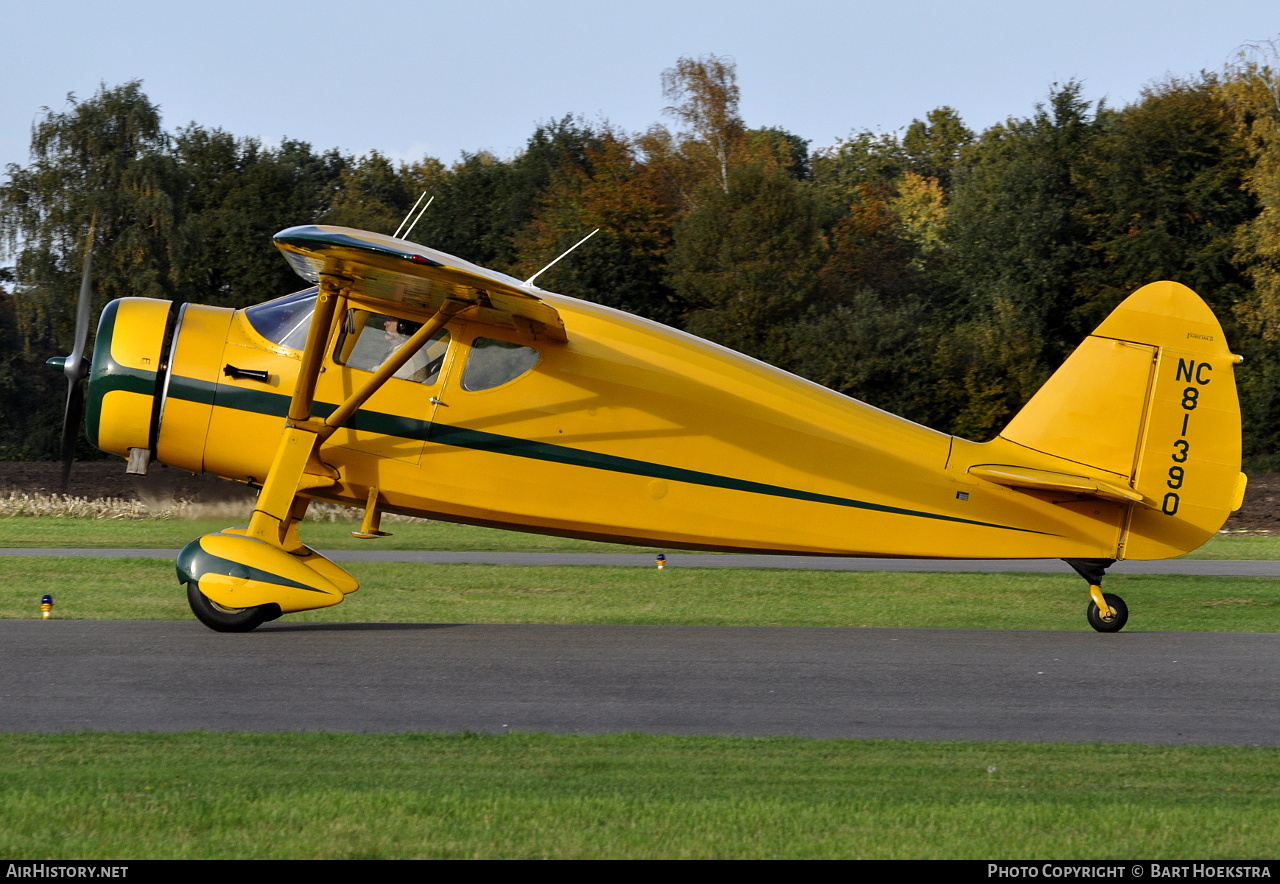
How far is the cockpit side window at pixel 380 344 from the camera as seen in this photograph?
10531mm

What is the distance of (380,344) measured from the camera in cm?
1058

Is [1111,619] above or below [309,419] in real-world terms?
below

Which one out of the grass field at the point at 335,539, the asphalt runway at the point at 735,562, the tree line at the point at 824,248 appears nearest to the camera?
the asphalt runway at the point at 735,562

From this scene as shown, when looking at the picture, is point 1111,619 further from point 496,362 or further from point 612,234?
point 612,234

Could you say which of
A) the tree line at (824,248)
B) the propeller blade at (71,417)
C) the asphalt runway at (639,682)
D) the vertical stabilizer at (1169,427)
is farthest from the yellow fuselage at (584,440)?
the tree line at (824,248)

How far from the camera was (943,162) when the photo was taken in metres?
77.0

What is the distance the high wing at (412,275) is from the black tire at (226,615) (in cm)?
266

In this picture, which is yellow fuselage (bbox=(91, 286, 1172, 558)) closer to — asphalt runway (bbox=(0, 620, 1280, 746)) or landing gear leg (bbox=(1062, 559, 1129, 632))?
asphalt runway (bbox=(0, 620, 1280, 746))

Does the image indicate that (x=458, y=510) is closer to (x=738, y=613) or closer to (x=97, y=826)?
(x=738, y=613)

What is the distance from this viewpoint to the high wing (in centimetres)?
897

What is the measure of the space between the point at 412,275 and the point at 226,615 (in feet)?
10.4

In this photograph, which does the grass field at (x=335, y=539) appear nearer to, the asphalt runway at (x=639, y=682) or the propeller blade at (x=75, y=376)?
the propeller blade at (x=75, y=376)

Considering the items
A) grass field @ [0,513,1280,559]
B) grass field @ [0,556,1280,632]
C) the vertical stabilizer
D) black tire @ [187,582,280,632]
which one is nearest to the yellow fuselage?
black tire @ [187,582,280,632]

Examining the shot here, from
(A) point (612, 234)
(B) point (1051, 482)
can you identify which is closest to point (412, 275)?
(B) point (1051, 482)
